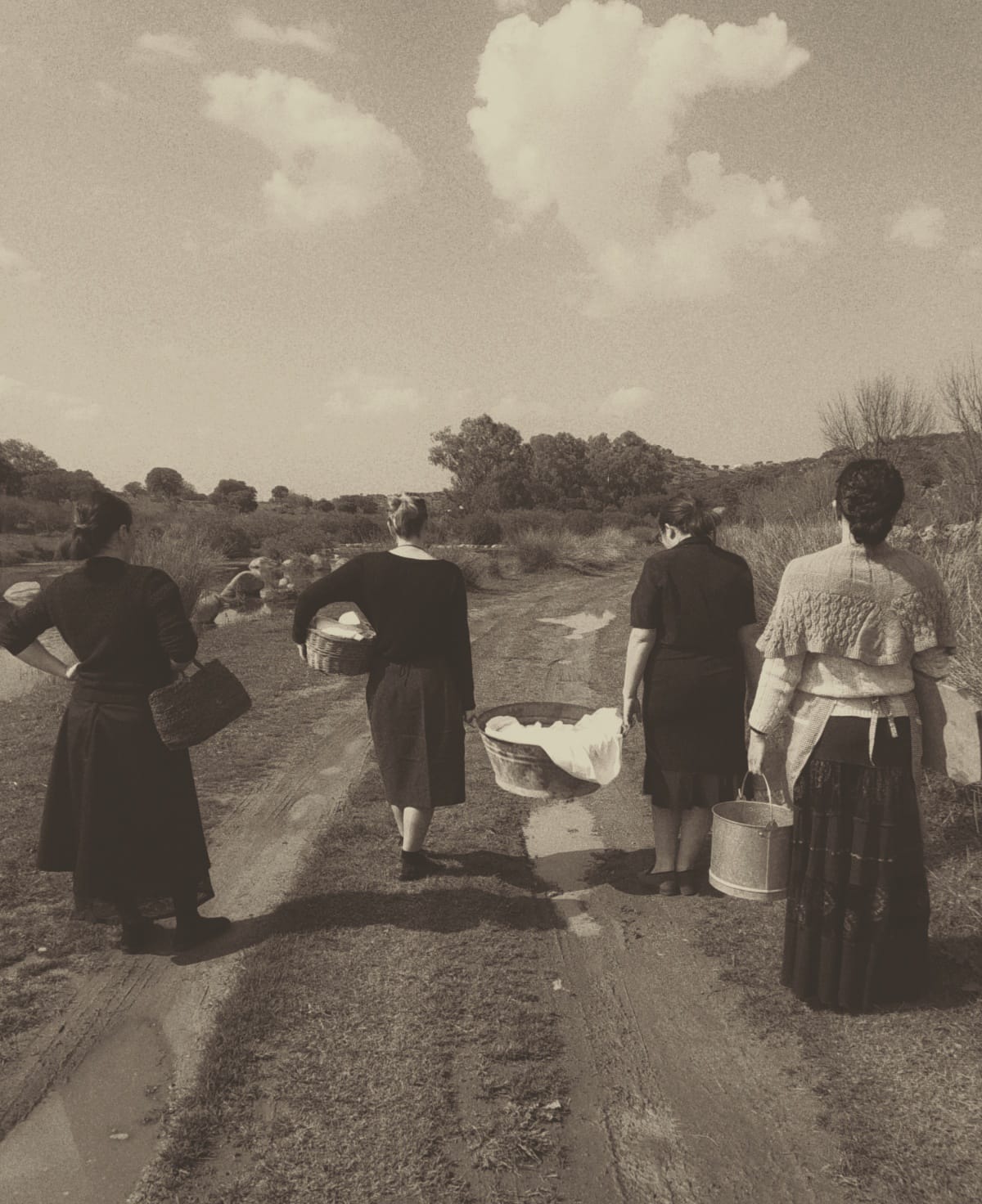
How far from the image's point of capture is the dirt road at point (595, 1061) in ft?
7.86

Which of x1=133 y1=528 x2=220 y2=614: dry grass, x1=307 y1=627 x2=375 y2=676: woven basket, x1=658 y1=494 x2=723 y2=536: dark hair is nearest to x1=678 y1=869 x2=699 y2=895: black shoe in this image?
x1=658 y1=494 x2=723 y2=536: dark hair

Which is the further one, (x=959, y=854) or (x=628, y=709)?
(x=959, y=854)

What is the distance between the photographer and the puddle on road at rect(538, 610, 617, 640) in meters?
13.7

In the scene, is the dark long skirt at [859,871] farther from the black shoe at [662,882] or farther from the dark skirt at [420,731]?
the dark skirt at [420,731]

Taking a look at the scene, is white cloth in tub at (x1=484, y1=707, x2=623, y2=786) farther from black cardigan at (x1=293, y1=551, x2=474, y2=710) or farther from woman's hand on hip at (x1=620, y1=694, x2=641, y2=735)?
black cardigan at (x1=293, y1=551, x2=474, y2=710)

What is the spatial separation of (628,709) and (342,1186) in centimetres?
230

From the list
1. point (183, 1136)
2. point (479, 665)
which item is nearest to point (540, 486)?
point (479, 665)

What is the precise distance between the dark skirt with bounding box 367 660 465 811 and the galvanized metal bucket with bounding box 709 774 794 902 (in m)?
1.32

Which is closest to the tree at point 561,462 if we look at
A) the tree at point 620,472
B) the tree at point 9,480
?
the tree at point 620,472

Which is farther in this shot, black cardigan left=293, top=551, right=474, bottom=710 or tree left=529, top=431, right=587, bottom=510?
tree left=529, top=431, right=587, bottom=510

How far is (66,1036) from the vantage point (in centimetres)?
306

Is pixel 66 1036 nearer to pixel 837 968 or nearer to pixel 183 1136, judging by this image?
pixel 183 1136

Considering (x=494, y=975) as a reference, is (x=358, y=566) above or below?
above

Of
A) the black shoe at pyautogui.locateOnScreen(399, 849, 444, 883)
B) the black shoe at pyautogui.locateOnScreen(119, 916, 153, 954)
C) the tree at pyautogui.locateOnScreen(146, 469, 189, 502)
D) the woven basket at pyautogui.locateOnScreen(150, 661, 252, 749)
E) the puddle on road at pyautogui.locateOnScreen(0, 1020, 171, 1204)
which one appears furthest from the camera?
the tree at pyautogui.locateOnScreen(146, 469, 189, 502)
